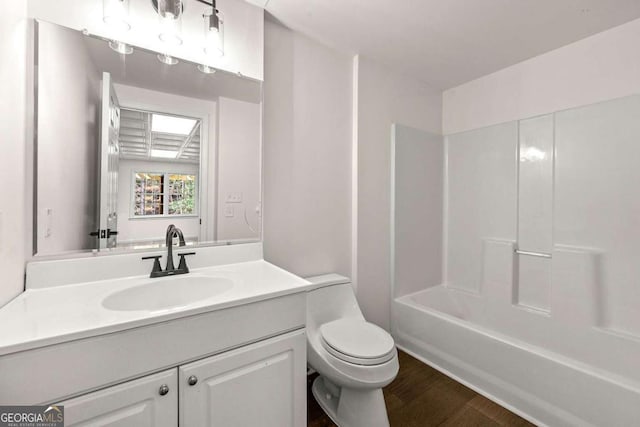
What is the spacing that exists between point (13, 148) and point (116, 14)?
710 mm

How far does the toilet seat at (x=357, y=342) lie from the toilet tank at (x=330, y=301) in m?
0.08

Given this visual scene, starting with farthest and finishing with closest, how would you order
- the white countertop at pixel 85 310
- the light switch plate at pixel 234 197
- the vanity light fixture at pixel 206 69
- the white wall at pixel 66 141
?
the light switch plate at pixel 234 197
the vanity light fixture at pixel 206 69
the white wall at pixel 66 141
the white countertop at pixel 85 310

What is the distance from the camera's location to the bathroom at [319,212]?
0.87m

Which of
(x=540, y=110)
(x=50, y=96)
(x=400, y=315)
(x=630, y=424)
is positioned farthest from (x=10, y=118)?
(x=540, y=110)

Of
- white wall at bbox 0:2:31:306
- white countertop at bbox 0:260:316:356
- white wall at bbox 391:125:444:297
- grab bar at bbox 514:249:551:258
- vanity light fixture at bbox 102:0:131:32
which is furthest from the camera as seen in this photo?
white wall at bbox 391:125:444:297

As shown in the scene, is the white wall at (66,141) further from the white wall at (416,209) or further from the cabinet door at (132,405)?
the white wall at (416,209)

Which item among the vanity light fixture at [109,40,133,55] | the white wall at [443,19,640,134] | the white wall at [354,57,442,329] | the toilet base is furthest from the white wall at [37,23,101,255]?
the white wall at [443,19,640,134]

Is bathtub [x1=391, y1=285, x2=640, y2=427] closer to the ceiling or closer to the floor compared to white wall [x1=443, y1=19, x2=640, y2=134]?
closer to the floor

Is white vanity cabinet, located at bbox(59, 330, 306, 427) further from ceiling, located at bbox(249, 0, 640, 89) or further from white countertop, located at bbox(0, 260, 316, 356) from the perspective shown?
ceiling, located at bbox(249, 0, 640, 89)

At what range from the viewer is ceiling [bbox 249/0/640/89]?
1.50 meters

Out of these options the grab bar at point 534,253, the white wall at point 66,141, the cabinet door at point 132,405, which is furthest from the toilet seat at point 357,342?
the grab bar at point 534,253

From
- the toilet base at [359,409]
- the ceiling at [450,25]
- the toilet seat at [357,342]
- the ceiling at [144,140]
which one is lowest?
the toilet base at [359,409]

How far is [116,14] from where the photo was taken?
3.76 feet

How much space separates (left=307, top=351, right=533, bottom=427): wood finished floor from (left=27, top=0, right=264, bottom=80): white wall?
2.04 metres
